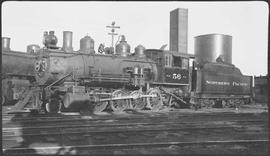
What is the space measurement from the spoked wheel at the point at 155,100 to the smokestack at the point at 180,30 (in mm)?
18736

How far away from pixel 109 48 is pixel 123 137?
8947 millimetres

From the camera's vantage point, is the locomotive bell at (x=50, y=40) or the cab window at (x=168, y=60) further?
the cab window at (x=168, y=60)

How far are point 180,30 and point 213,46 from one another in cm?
480

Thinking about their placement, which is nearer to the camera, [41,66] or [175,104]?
[41,66]

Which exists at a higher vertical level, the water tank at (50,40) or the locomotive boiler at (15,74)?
the water tank at (50,40)

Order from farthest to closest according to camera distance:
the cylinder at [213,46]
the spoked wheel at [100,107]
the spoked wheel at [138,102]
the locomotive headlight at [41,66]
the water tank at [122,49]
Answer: the cylinder at [213,46] → the water tank at [122,49] → the spoked wheel at [138,102] → the spoked wheel at [100,107] → the locomotive headlight at [41,66]

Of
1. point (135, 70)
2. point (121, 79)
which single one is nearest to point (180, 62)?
point (135, 70)

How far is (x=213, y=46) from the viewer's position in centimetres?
3453

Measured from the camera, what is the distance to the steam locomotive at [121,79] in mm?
12125

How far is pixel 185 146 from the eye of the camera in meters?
5.70

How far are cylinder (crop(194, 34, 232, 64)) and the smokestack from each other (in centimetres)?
291

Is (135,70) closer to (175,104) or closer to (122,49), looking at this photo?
(122,49)

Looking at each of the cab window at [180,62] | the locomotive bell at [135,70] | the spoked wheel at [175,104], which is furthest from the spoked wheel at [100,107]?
the cab window at [180,62]

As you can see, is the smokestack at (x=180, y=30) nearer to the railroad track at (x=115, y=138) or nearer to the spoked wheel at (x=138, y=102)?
the spoked wheel at (x=138, y=102)
